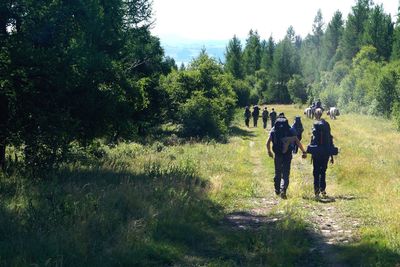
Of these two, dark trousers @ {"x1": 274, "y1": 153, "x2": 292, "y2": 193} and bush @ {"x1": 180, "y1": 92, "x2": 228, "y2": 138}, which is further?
bush @ {"x1": 180, "y1": 92, "x2": 228, "y2": 138}

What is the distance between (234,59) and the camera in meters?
92.5

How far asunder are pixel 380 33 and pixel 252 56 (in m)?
38.7

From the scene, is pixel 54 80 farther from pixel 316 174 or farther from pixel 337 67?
pixel 337 67

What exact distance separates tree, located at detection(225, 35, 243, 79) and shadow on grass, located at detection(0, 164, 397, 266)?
267ft

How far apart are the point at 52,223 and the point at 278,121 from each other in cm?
658

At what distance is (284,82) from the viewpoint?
317 ft

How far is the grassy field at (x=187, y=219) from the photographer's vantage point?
681cm

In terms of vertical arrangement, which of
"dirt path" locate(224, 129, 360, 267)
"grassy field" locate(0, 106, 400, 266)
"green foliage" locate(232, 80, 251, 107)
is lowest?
"dirt path" locate(224, 129, 360, 267)

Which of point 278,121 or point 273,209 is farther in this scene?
point 278,121

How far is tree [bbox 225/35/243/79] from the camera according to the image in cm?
9219

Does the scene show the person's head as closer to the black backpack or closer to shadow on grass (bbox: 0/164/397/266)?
the black backpack

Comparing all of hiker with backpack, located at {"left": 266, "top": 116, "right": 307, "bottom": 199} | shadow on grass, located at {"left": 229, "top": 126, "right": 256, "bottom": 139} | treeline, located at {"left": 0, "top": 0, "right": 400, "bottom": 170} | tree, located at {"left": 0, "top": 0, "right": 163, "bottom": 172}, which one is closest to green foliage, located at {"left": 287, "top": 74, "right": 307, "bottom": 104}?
treeline, located at {"left": 0, "top": 0, "right": 400, "bottom": 170}

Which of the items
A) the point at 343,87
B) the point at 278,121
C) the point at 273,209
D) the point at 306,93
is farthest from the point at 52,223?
the point at 306,93

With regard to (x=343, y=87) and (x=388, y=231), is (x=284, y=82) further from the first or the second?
(x=388, y=231)
